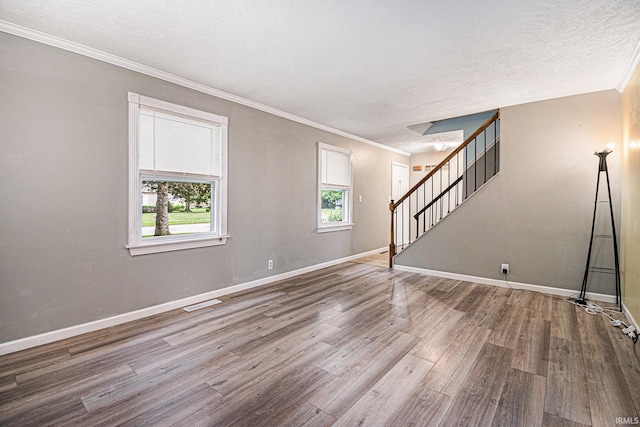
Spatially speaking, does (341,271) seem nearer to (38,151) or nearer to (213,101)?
(213,101)

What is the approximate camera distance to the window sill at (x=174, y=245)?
9.91 feet

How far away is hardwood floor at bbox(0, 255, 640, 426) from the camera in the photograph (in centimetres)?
170

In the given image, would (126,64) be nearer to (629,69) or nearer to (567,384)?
(567,384)

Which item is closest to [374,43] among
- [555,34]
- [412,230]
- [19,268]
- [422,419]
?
[555,34]

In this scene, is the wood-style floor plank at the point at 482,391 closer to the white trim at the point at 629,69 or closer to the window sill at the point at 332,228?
the white trim at the point at 629,69

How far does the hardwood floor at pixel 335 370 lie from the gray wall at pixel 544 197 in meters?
0.82

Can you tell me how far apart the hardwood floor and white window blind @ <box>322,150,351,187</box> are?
268 cm

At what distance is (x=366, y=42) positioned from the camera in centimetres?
253

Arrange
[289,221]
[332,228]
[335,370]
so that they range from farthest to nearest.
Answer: [332,228], [289,221], [335,370]

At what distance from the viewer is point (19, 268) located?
240cm

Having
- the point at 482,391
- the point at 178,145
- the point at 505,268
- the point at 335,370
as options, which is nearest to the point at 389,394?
the point at 335,370

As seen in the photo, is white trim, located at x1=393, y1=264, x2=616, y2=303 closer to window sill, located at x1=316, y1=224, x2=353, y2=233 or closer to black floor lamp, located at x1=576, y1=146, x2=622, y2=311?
black floor lamp, located at x1=576, y1=146, x2=622, y2=311

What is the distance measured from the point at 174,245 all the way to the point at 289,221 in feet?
5.93

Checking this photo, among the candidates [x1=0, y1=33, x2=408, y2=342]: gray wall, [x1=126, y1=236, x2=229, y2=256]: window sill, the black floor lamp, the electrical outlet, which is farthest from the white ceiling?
the electrical outlet
